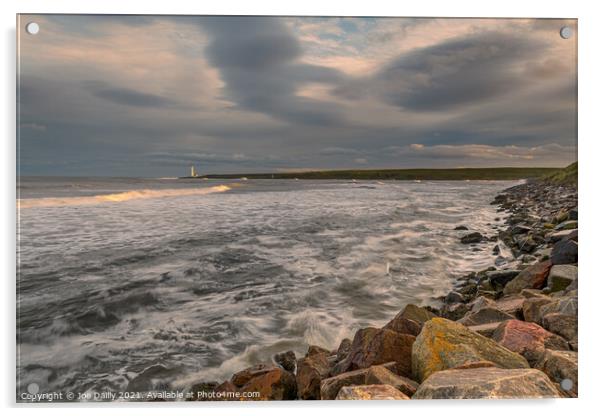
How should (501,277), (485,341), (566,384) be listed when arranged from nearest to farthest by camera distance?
(485,341) < (566,384) < (501,277)

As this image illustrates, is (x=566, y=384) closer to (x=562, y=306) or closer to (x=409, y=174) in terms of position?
(x=562, y=306)

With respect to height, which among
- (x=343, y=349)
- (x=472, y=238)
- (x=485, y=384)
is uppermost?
(x=472, y=238)

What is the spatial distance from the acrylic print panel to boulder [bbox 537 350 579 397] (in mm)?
20

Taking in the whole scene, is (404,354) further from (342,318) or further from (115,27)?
(115,27)

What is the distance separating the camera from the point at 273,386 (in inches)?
129

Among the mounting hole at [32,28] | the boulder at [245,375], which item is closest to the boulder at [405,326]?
the boulder at [245,375]

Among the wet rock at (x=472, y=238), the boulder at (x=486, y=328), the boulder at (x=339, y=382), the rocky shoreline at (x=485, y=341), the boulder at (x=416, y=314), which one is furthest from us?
the wet rock at (x=472, y=238)

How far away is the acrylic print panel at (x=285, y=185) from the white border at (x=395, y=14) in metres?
0.11

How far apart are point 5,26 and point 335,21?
3.42 meters

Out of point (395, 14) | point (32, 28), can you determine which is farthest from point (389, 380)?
point (32, 28)

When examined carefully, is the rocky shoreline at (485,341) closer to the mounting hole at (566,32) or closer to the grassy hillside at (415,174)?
the grassy hillside at (415,174)

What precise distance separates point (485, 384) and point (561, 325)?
1.42 meters

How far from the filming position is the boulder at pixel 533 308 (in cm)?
352

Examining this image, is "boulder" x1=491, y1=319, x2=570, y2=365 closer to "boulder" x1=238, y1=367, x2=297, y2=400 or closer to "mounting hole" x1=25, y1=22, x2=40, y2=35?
"boulder" x1=238, y1=367, x2=297, y2=400
